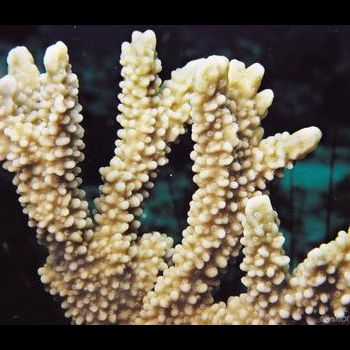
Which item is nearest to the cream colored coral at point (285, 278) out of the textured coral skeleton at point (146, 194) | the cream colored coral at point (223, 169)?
the textured coral skeleton at point (146, 194)

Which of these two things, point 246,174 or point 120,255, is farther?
point 120,255

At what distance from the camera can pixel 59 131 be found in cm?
190

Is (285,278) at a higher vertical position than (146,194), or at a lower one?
lower

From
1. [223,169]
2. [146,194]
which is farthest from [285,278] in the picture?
[146,194]

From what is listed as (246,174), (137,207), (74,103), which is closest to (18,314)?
(137,207)

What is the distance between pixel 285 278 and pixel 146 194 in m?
0.80

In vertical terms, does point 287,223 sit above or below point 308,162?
below

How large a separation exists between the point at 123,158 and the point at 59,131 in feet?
1.26

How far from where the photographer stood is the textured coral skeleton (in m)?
1.81

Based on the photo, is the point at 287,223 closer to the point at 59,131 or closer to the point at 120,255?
the point at 120,255

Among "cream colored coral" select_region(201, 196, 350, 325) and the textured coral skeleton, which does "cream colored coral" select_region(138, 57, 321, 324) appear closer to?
the textured coral skeleton

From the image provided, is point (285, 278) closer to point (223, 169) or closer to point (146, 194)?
point (223, 169)

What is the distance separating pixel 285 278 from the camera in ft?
6.29

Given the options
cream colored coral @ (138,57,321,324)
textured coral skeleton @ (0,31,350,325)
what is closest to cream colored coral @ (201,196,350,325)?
textured coral skeleton @ (0,31,350,325)
